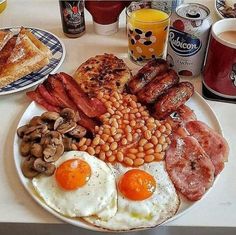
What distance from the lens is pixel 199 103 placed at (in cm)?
116

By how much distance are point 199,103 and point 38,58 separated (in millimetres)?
535

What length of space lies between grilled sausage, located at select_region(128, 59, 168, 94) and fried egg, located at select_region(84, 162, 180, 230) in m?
0.30

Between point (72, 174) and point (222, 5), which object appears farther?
point (222, 5)

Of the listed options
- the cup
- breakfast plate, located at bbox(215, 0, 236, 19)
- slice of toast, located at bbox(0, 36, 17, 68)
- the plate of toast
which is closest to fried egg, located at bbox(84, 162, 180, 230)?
the cup

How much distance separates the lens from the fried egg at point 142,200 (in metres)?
0.84

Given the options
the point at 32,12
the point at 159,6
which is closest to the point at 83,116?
the point at 159,6

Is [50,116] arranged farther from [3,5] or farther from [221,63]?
[3,5]

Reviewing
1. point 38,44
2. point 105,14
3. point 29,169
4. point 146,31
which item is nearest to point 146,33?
point 146,31

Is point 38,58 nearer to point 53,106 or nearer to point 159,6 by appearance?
point 53,106

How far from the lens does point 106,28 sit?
4.74ft

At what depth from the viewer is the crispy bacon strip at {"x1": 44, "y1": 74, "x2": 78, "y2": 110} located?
113 centimetres

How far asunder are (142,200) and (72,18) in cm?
77

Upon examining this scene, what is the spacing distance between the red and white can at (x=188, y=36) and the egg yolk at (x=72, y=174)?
0.49 meters

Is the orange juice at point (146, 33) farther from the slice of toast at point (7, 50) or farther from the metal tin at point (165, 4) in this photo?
the slice of toast at point (7, 50)
